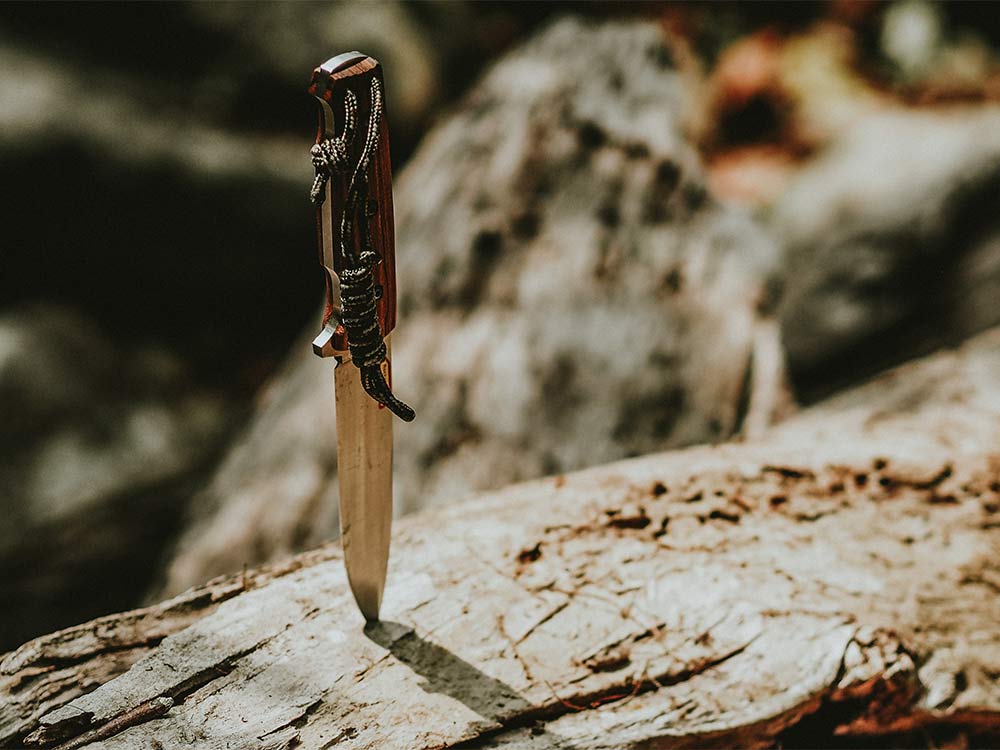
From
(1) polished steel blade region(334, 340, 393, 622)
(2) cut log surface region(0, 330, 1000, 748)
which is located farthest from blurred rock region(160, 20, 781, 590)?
(1) polished steel blade region(334, 340, 393, 622)

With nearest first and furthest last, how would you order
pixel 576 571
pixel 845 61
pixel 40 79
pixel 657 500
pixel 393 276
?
pixel 393 276, pixel 576 571, pixel 657 500, pixel 40 79, pixel 845 61

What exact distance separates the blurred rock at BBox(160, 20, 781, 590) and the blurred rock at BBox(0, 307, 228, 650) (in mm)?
290

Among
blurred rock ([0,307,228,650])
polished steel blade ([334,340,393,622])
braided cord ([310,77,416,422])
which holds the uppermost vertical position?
braided cord ([310,77,416,422])

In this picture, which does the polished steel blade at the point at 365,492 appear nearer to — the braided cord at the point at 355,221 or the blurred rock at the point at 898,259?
the braided cord at the point at 355,221

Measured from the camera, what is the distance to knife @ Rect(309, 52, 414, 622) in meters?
0.92

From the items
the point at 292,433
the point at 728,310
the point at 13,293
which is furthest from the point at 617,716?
the point at 13,293

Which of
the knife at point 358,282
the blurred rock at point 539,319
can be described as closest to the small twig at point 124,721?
the knife at point 358,282

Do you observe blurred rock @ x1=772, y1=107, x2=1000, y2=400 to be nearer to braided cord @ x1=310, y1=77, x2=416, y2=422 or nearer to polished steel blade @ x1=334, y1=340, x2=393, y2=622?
polished steel blade @ x1=334, y1=340, x2=393, y2=622

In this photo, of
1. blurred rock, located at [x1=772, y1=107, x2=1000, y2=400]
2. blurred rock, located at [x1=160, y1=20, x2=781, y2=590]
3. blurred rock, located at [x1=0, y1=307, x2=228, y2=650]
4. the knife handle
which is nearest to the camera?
the knife handle

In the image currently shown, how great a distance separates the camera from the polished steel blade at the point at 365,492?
1.10 metres

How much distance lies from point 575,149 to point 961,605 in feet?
5.26

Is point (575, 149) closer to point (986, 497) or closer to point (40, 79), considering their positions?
point (986, 497)

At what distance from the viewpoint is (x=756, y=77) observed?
13.2 ft

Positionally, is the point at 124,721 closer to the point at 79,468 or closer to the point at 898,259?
the point at 79,468
